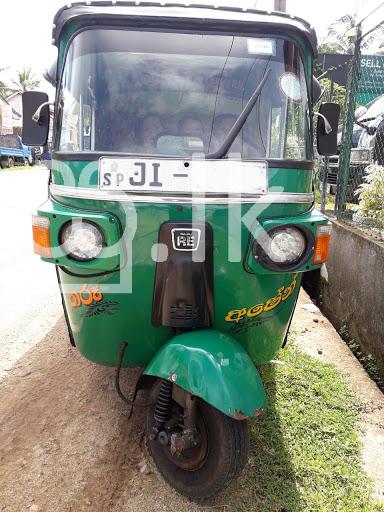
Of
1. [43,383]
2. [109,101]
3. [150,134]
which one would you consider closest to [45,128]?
[109,101]

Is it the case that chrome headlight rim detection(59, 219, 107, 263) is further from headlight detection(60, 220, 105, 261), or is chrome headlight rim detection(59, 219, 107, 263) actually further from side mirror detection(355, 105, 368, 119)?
side mirror detection(355, 105, 368, 119)

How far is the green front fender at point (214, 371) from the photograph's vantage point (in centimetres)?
208

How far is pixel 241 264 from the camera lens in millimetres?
2480

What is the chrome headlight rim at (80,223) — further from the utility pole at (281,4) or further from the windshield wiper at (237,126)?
the utility pole at (281,4)

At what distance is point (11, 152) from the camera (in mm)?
30594

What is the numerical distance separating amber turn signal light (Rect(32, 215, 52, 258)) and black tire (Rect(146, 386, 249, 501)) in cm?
112

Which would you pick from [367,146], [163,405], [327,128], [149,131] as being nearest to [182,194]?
[149,131]

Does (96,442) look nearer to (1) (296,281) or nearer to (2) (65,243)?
(2) (65,243)

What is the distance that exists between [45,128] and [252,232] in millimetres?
1573

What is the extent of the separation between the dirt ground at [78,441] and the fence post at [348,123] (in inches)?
76.8

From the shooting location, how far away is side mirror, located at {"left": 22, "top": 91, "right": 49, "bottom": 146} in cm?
295

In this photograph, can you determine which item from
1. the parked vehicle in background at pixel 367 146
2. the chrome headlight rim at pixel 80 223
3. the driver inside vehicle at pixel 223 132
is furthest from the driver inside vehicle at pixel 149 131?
the parked vehicle in background at pixel 367 146

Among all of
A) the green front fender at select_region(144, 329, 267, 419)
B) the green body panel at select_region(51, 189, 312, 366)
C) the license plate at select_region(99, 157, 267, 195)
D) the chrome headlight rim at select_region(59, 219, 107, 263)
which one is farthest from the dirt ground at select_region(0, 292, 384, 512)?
the license plate at select_region(99, 157, 267, 195)

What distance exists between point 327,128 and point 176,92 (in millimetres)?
1074
